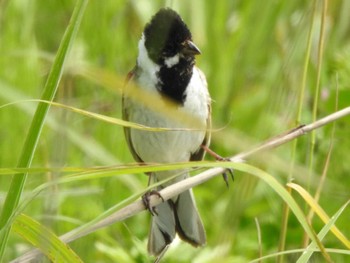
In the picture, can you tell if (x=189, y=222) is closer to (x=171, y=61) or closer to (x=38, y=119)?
(x=171, y=61)

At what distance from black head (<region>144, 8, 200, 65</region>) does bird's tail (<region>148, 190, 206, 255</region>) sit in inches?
18.1

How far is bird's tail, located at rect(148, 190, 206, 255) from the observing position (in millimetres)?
2705

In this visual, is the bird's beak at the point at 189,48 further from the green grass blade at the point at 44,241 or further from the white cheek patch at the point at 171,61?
the green grass blade at the point at 44,241

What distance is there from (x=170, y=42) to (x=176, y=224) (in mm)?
555

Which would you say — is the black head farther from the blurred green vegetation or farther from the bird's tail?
the bird's tail

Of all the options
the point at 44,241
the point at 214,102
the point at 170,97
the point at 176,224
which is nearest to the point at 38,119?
the point at 44,241

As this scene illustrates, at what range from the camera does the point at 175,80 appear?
2922mm

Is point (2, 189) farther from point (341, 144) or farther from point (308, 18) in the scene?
point (308, 18)

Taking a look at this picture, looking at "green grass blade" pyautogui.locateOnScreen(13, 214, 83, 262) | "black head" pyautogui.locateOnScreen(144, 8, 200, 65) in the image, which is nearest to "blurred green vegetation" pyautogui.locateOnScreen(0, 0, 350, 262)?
"green grass blade" pyautogui.locateOnScreen(13, 214, 83, 262)

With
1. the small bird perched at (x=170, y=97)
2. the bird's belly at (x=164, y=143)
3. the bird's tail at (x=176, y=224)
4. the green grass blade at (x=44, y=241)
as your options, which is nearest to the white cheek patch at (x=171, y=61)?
the small bird perched at (x=170, y=97)

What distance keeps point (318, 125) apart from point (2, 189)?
47.8 inches

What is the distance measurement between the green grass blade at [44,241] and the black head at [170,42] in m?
1.03

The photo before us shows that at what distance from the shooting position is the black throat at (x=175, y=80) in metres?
2.90

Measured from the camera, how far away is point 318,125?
7.15 feet
